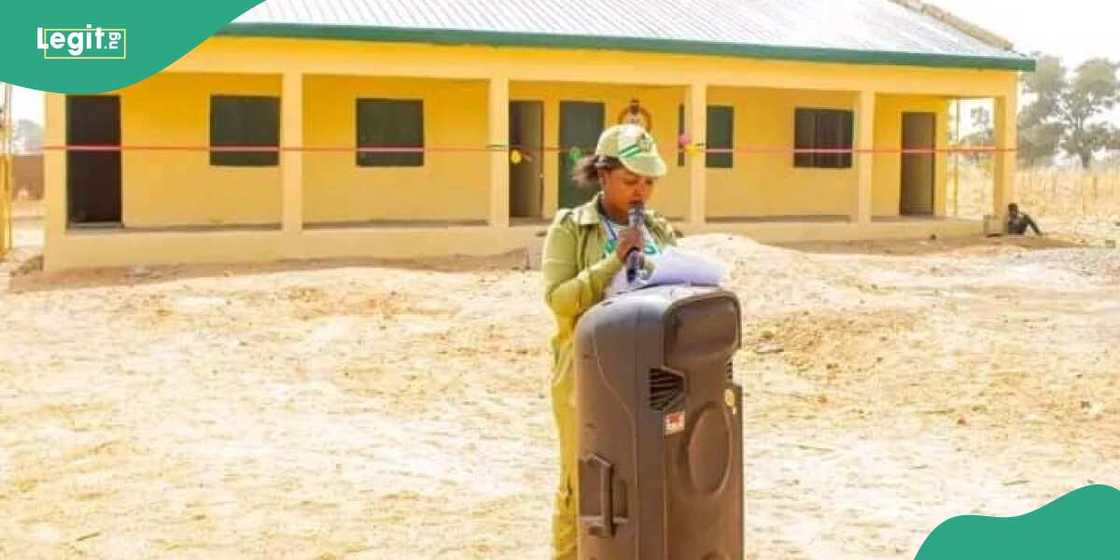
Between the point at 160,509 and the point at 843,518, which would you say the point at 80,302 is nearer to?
the point at 160,509

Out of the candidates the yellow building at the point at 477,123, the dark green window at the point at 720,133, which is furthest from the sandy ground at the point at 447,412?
the dark green window at the point at 720,133

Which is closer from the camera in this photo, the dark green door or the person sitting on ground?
the dark green door

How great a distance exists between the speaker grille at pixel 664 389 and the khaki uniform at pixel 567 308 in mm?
500

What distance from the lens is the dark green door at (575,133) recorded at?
2203 centimetres

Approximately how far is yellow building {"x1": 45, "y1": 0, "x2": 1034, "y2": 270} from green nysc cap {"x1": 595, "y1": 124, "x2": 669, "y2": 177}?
45.0 feet

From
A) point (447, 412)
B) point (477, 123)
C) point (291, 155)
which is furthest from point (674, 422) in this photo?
point (477, 123)

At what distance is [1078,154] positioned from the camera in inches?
2682

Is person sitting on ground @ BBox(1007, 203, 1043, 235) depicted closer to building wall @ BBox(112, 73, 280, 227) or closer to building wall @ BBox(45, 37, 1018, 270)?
building wall @ BBox(45, 37, 1018, 270)

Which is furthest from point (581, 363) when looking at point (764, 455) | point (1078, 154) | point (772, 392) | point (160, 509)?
point (1078, 154)

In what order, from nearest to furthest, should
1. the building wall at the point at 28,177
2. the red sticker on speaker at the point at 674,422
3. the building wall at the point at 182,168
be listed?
the red sticker on speaker at the point at 674,422, the building wall at the point at 182,168, the building wall at the point at 28,177

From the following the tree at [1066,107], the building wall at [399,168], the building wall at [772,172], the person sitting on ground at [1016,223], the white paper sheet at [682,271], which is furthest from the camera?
the tree at [1066,107]

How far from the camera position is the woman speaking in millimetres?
4215

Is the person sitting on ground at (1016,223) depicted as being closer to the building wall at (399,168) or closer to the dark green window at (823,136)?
the dark green window at (823,136)

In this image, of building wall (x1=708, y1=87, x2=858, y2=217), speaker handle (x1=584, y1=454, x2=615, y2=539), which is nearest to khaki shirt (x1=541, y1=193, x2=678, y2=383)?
speaker handle (x1=584, y1=454, x2=615, y2=539)
